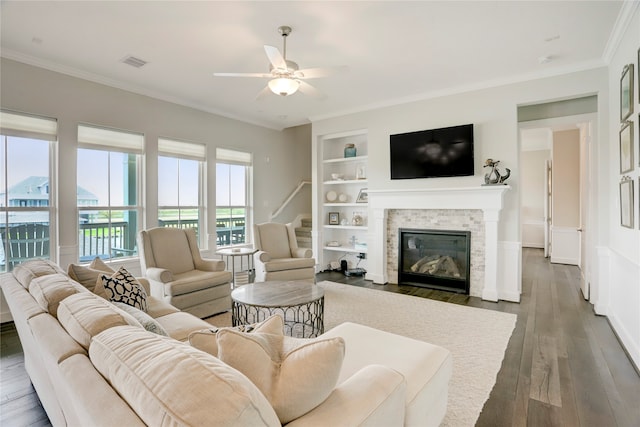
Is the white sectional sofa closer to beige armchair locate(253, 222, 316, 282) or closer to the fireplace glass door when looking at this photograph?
beige armchair locate(253, 222, 316, 282)

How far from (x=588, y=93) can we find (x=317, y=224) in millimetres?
4237

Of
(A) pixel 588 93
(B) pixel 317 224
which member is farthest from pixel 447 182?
(B) pixel 317 224

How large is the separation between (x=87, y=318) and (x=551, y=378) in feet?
9.61

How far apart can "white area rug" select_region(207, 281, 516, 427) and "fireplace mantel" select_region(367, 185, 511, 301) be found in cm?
61

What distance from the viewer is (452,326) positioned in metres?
3.36

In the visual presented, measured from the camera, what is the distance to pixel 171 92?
15.5 ft

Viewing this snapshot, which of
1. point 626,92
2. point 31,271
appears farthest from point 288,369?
point 626,92

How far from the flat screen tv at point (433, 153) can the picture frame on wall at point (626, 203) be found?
1.69 m

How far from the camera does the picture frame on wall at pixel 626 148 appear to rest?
2.74 metres

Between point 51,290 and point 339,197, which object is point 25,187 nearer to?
point 51,290

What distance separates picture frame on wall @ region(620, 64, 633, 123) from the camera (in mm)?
2738

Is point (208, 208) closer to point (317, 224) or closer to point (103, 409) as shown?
point (317, 224)

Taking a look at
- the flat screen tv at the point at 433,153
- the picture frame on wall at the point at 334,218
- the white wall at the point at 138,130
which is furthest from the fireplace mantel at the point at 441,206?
the white wall at the point at 138,130

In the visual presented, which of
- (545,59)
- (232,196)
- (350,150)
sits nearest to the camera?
(545,59)
